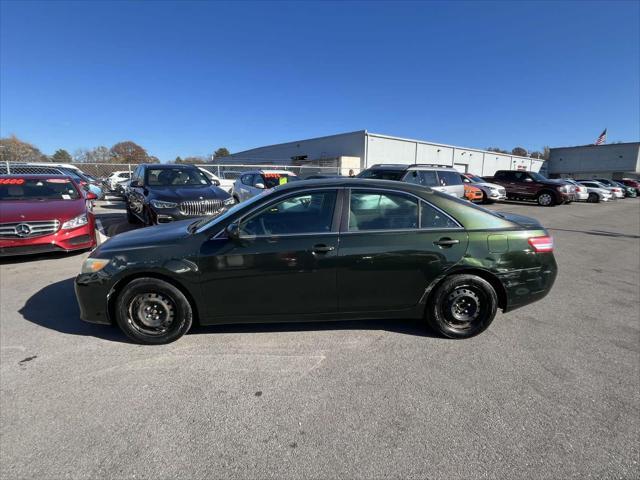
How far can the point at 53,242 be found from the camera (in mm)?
5691

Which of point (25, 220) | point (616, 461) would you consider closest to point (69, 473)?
point (616, 461)

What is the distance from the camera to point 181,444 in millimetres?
2137

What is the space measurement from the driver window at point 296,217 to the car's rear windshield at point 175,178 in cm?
586

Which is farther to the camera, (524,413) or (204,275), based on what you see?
(204,275)

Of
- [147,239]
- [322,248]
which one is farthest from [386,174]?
[147,239]

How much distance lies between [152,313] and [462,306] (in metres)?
3.07

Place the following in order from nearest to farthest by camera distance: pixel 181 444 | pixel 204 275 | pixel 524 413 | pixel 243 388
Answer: pixel 181 444, pixel 524 413, pixel 243 388, pixel 204 275

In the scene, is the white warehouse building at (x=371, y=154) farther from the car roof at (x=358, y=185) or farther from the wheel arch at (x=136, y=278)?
the wheel arch at (x=136, y=278)

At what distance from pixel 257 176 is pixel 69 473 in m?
11.6

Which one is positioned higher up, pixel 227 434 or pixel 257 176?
pixel 257 176

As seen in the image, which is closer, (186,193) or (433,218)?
(433,218)

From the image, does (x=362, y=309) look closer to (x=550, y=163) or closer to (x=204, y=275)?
(x=204, y=275)

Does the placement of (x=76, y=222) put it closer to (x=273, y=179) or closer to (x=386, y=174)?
(x=273, y=179)

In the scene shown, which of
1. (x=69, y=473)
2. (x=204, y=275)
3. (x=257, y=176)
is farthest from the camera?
(x=257, y=176)
